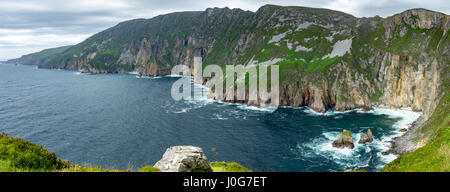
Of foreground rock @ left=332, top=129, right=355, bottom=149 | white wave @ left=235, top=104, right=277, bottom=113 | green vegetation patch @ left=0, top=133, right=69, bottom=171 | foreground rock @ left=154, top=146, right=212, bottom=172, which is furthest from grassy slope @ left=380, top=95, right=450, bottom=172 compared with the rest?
white wave @ left=235, top=104, right=277, bottom=113

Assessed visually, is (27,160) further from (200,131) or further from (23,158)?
(200,131)

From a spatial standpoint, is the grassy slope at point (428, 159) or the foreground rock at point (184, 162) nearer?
the foreground rock at point (184, 162)

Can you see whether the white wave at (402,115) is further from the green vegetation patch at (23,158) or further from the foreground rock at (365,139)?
the green vegetation patch at (23,158)

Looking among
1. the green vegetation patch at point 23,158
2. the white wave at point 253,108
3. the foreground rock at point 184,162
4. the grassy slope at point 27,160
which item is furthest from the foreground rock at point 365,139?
the green vegetation patch at point 23,158

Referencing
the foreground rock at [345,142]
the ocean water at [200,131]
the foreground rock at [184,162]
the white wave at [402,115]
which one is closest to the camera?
the foreground rock at [184,162]

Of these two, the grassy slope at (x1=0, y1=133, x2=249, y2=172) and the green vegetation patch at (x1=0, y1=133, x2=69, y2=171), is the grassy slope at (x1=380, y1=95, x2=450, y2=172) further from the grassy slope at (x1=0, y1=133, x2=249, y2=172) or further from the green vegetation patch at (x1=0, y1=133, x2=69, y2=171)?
the green vegetation patch at (x1=0, y1=133, x2=69, y2=171)
